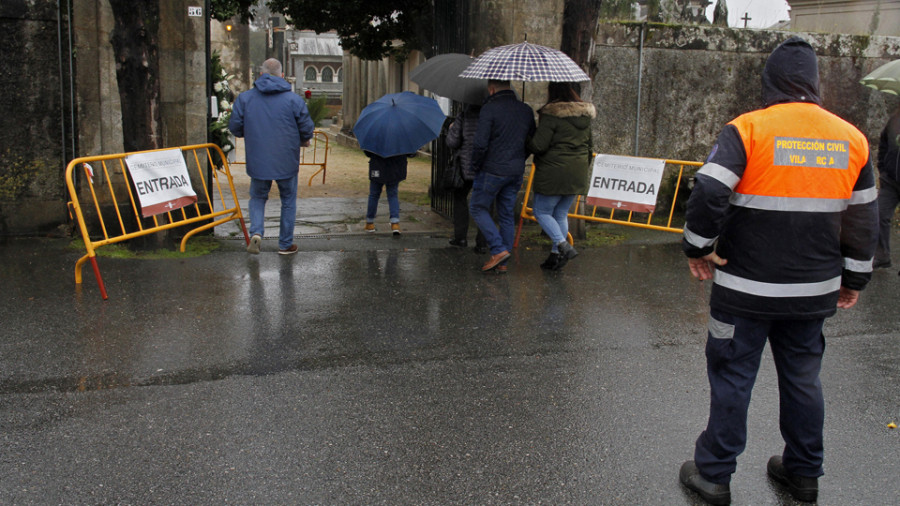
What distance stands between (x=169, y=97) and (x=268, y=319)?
3.63m

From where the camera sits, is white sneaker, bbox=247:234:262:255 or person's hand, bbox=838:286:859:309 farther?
white sneaker, bbox=247:234:262:255

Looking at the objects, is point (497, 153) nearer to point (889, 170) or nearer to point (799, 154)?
point (889, 170)

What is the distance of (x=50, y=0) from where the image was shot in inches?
311

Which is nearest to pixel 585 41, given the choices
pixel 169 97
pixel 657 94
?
pixel 657 94

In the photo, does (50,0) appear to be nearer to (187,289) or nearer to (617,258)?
(187,289)

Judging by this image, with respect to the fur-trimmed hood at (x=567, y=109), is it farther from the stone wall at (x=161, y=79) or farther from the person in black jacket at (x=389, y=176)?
the stone wall at (x=161, y=79)

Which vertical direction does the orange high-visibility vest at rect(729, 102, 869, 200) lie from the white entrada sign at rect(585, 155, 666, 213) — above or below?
above

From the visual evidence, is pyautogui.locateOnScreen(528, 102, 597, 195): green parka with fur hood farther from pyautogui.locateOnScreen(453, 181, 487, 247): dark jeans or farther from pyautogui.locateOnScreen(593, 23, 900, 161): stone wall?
pyautogui.locateOnScreen(593, 23, 900, 161): stone wall

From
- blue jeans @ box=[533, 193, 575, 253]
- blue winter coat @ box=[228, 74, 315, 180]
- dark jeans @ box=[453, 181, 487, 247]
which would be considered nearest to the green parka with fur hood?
blue jeans @ box=[533, 193, 575, 253]

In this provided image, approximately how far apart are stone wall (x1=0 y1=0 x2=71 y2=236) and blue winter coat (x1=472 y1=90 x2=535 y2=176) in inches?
167

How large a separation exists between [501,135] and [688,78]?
151 inches

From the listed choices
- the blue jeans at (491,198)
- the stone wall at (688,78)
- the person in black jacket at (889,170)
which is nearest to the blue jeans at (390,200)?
the blue jeans at (491,198)

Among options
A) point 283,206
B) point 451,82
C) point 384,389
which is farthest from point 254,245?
point 384,389

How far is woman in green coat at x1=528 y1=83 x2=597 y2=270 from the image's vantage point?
23.2ft
